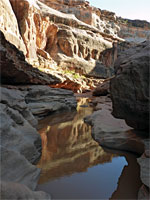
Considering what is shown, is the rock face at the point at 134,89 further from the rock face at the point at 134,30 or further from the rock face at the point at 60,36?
the rock face at the point at 134,30

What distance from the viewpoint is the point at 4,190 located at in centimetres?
161

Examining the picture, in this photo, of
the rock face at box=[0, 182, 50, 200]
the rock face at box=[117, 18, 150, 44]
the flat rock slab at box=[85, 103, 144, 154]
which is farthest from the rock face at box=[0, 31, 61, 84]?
the rock face at box=[117, 18, 150, 44]

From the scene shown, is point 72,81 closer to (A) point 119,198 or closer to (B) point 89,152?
(B) point 89,152

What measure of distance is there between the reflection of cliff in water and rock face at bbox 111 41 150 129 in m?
1.17

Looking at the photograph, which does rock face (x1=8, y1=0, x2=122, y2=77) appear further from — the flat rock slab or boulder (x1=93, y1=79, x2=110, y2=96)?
the flat rock slab

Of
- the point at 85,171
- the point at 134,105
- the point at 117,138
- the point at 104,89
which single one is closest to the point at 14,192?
the point at 85,171

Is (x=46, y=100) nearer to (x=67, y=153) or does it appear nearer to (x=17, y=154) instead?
(x=67, y=153)

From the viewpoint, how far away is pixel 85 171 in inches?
117

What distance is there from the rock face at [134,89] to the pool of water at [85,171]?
40.8 inches

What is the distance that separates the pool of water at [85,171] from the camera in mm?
2375

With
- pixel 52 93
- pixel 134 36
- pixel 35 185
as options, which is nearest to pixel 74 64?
pixel 52 93

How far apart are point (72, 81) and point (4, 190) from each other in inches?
579

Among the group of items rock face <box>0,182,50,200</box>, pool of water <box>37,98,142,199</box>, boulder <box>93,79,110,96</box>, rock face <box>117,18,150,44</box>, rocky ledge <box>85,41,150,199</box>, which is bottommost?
pool of water <box>37,98,142,199</box>

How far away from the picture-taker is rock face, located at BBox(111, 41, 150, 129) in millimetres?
2744
